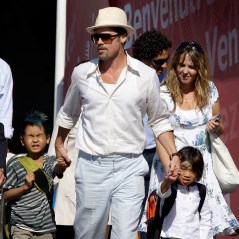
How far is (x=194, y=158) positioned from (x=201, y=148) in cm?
28

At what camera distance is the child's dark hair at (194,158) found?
26.8ft

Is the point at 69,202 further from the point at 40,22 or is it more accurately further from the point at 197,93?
the point at 40,22

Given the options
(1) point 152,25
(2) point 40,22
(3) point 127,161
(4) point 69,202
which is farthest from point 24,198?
(2) point 40,22

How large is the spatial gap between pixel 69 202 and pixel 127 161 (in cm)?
191

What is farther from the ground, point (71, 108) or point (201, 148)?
point (71, 108)

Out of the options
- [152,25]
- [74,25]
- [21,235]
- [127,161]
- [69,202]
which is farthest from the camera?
[74,25]

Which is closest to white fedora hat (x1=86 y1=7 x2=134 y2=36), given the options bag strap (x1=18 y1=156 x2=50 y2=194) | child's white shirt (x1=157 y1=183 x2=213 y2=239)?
child's white shirt (x1=157 y1=183 x2=213 y2=239)

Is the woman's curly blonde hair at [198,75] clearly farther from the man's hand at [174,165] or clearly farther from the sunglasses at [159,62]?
the man's hand at [174,165]

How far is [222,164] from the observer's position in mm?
8414

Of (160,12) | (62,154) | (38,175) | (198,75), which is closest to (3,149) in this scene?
(38,175)

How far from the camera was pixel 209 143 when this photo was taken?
846cm

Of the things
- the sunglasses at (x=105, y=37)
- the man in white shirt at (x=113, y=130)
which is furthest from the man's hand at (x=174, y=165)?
the sunglasses at (x=105, y=37)

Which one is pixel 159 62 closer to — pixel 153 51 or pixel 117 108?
pixel 153 51

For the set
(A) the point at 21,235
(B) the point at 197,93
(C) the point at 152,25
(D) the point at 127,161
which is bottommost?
(A) the point at 21,235
